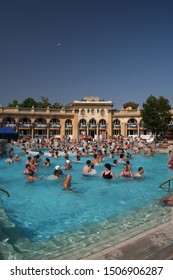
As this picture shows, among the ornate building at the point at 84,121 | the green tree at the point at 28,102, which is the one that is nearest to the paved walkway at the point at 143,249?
the ornate building at the point at 84,121

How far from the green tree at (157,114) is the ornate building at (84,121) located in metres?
12.5

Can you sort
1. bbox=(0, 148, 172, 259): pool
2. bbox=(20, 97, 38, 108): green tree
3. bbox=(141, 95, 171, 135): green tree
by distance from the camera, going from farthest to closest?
1. bbox=(20, 97, 38, 108): green tree
2. bbox=(141, 95, 171, 135): green tree
3. bbox=(0, 148, 172, 259): pool

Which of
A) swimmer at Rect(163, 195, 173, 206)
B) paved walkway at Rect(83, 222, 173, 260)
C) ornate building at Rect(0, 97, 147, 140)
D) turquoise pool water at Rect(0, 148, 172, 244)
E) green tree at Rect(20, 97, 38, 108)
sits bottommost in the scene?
turquoise pool water at Rect(0, 148, 172, 244)

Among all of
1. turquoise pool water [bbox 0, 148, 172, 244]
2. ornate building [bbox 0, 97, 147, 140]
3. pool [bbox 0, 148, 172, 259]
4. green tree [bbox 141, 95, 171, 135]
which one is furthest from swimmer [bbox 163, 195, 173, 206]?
ornate building [bbox 0, 97, 147, 140]

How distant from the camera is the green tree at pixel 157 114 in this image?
4153cm

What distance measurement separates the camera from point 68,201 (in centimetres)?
884

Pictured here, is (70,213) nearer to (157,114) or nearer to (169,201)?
(169,201)

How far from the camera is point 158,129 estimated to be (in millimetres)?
41656

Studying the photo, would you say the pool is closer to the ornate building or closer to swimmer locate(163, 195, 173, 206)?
swimmer locate(163, 195, 173, 206)

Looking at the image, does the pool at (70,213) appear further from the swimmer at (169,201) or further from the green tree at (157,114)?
the green tree at (157,114)

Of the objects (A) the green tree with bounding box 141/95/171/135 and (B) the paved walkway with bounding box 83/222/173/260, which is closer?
(B) the paved walkway with bounding box 83/222/173/260

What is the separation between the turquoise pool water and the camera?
6562 mm

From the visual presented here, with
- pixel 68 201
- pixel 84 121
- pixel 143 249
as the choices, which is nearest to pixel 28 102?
pixel 84 121
